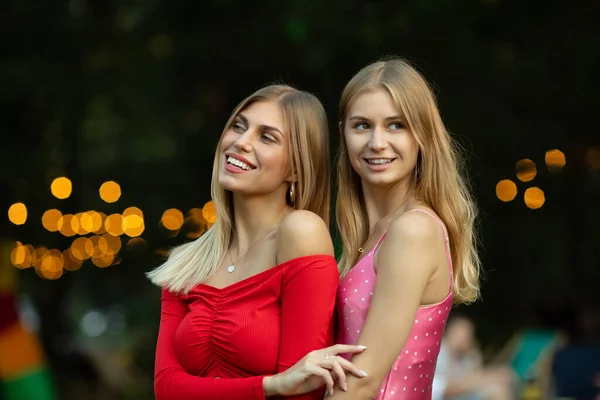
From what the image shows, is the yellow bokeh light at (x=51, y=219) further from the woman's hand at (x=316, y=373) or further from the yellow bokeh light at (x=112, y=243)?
the woman's hand at (x=316, y=373)

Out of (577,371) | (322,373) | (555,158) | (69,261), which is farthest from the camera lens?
(69,261)

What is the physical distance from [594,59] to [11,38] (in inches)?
198

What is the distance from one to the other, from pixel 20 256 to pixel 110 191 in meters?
1.18

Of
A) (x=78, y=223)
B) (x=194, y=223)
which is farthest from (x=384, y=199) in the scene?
(x=78, y=223)

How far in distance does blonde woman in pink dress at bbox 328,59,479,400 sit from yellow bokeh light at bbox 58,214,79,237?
322 inches

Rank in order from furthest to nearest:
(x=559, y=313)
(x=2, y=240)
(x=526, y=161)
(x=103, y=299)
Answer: (x=103, y=299) → (x=2, y=240) → (x=559, y=313) → (x=526, y=161)

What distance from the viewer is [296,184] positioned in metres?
3.24

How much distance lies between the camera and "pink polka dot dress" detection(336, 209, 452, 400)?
299 centimetres

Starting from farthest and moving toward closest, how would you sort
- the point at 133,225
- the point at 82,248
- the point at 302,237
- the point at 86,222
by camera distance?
the point at 82,248
the point at 86,222
the point at 133,225
the point at 302,237

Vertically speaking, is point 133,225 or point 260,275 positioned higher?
point 260,275

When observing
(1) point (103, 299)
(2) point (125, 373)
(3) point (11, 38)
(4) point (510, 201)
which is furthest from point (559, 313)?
(1) point (103, 299)

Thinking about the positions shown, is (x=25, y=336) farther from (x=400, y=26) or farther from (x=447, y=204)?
(x=447, y=204)

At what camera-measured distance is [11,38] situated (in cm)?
952

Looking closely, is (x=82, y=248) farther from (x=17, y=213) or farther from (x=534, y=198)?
(x=534, y=198)
